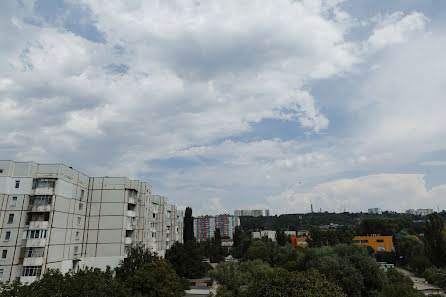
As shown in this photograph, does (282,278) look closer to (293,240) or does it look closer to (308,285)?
(308,285)

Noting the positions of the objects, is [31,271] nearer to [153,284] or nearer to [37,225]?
[37,225]

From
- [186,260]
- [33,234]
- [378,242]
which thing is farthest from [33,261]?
[378,242]

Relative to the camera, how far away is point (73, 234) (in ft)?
138

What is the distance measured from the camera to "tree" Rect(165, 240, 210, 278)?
6281 centimetres

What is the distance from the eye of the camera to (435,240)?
66.6m

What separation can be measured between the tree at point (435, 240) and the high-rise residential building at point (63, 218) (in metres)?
67.1

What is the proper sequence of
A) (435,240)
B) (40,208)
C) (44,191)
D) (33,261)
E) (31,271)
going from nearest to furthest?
(31,271)
(33,261)
(40,208)
(44,191)
(435,240)

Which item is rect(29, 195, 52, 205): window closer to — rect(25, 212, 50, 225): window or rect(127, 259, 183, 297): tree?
rect(25, 212, 50, 225): window

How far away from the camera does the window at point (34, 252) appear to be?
34688 mm

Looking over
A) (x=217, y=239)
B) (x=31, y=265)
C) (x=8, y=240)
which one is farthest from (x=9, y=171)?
(x=217, y=239)

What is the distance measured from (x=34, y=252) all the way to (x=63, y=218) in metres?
5.56

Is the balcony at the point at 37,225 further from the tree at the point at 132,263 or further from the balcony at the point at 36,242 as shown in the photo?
the tree at the point at 132,263

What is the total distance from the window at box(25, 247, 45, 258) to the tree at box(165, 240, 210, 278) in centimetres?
3024

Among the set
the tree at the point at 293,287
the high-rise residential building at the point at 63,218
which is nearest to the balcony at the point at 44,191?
the high-rise residential building at the point at 63,218
